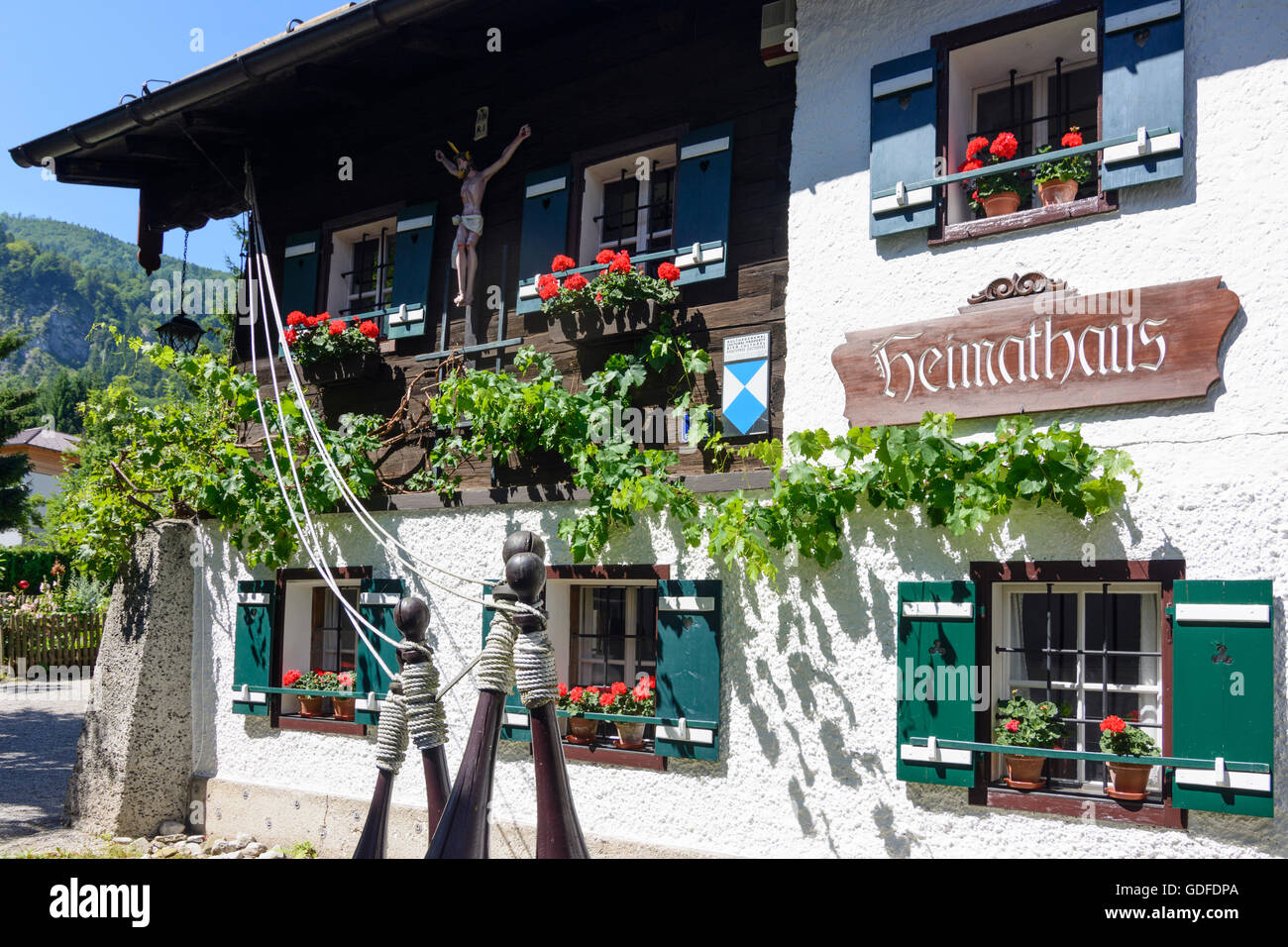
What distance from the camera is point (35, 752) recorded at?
11.9m

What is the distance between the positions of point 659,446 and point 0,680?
15778 mm

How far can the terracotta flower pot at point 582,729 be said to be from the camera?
6770 millimetres

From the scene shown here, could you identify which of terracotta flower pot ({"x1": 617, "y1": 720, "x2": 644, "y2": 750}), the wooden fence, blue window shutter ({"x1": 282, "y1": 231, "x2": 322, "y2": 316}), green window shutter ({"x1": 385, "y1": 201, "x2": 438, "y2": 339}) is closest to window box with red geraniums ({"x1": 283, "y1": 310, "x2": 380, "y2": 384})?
green window shutter ({"x1": 385, "y1": 201, "x2": 438, "y2": 339})

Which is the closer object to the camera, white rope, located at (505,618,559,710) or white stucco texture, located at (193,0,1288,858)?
white rope, located at (505,618,559,710)

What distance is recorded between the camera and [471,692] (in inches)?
295

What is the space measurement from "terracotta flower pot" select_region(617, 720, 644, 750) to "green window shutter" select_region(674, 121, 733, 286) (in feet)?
9.05

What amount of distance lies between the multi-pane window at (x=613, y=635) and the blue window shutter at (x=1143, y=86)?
12.0ft

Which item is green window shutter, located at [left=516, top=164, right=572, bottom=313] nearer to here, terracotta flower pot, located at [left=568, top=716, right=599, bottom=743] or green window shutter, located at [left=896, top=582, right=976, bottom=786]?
terracotta flower pot, located at [left=568, top=716, right=599, bottom=743]

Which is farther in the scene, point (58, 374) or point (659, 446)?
point (58, 374)

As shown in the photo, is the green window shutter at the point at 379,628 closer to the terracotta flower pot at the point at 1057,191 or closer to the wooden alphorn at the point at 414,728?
the wooden alphorn at the point at 414,728

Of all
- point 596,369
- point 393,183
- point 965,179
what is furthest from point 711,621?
point 393,183

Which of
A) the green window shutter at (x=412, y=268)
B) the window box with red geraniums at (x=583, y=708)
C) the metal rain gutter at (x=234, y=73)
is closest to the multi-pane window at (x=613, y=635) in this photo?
the window box with red geraniums at (x=583, y=708)

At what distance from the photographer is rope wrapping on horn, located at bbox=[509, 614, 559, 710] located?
147 inches

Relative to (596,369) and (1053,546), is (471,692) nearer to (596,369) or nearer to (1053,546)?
(596,369)
